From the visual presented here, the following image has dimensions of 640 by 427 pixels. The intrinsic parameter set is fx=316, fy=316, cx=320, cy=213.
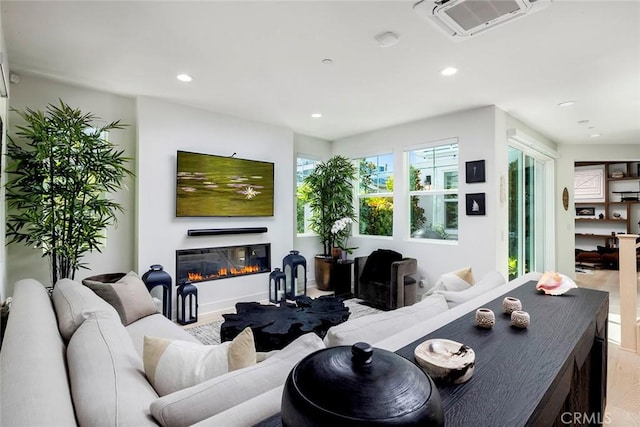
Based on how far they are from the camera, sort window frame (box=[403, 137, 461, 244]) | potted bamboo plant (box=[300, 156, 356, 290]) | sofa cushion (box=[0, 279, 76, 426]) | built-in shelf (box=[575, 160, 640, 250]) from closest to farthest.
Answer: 1. sofa cushion (box=[0, 279, 76, 426])
2. window frame (box=[403, 137, 461, 244])
3. potted bamboo plant (box=[300, 156, 356, 290])
4. built-in shelf (box=[575, 160, 640, 250])

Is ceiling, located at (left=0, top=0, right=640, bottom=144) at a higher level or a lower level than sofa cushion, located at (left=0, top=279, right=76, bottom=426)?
higher

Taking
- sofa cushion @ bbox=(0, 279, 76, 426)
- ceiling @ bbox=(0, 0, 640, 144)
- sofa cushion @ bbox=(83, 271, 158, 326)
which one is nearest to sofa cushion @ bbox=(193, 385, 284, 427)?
sofa cushion @ bbox=(0, 279, 76, 426)

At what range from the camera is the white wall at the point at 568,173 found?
595cm

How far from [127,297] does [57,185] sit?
4.17ft

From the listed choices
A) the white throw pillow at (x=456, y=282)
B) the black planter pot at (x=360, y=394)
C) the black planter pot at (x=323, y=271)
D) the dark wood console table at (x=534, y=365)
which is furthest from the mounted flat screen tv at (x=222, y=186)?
the black planter pot at (x=360, y=394)

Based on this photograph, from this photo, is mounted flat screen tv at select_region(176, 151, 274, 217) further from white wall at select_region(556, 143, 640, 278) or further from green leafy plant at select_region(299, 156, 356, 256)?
white wall at select_region(556, 143, 640, 278)

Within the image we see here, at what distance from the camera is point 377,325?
4.48 feet

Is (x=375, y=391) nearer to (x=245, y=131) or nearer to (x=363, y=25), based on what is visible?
(x=363, y=25)

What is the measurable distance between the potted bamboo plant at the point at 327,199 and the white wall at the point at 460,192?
0.66 metres

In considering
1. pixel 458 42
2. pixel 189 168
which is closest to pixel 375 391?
pixel 458 42

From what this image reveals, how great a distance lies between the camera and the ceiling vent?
1.91m

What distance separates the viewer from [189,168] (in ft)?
12.9

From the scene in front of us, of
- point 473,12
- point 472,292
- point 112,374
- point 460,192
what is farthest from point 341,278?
point 112,374

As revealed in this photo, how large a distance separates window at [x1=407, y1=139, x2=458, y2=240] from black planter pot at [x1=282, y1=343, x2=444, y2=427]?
4.12 meters
